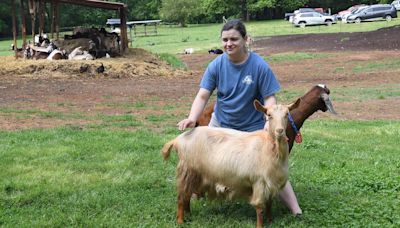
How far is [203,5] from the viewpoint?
78125 millimetres

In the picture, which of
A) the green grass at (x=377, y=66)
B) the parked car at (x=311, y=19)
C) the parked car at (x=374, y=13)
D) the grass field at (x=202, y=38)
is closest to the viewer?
the green grass at (x=377, y=66)

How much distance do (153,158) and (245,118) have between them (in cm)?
224

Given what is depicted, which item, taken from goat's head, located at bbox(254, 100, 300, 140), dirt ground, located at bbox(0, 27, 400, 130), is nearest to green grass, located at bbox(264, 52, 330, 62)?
dirt ground, located at bbox(0, 27, 400, 130)

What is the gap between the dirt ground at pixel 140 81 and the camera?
466 inches

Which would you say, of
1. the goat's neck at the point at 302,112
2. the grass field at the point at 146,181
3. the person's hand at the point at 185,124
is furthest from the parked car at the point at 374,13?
the person's hand at the point at 185,124

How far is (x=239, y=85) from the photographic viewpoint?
4699mm

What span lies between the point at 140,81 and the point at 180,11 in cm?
6022

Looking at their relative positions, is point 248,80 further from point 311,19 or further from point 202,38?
point 311,19

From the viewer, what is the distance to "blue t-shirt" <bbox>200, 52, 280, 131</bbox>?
466cm

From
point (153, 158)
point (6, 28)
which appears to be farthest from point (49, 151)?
point (6, 28)

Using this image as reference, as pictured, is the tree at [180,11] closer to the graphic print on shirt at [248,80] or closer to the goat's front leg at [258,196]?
the graphic print on shirt at [248,80]

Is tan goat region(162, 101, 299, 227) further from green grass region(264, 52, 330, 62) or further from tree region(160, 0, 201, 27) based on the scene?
tree region(160, 0, 201, 27)

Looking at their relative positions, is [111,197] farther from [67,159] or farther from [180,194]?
[67,159]

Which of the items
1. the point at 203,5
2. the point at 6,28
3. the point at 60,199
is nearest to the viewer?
the point at 60,199
